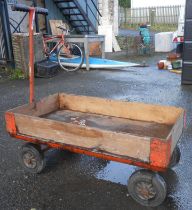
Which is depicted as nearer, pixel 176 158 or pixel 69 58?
pixel 176 158

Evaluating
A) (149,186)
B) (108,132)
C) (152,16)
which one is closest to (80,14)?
(108,132)

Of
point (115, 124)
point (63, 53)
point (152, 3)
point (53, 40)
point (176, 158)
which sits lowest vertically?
point (176, 158)

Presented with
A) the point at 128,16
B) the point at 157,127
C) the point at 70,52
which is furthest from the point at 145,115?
the point at 128,16

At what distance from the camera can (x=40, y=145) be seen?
11.9 feet

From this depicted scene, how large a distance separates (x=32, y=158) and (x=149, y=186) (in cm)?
153

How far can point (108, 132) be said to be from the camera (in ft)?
9.36

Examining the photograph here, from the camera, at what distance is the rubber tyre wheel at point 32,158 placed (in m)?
3.55

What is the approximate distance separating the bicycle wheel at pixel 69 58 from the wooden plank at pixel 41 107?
236 inches

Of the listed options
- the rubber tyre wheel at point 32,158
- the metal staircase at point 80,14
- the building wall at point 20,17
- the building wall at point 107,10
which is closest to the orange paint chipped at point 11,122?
the rubber tyre wheel at point 32,158

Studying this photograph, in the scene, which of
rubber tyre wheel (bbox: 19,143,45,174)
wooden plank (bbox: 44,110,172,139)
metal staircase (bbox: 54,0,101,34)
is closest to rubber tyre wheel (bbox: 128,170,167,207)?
wooden plank (bbox: 44,110,172,139)

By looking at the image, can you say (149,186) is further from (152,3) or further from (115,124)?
(152,3)

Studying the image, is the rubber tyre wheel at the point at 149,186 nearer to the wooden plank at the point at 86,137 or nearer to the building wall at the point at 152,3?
the wooden plank at the point at 86,137

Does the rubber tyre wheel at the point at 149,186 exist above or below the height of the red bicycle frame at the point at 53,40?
below

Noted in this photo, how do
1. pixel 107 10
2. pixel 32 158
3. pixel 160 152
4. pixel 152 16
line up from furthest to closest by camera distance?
pixel 152 16, pixel 107 10, pixel 32 158, pixel 160 152
